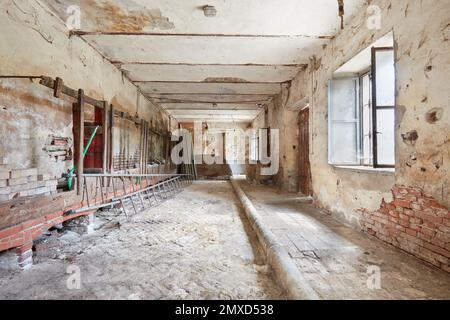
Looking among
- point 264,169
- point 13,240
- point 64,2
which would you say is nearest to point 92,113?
point 64,2

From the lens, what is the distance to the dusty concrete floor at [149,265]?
72.9 inches

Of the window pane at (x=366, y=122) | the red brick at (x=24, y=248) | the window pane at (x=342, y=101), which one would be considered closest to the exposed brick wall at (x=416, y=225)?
the window pane at (x=366, y=122)

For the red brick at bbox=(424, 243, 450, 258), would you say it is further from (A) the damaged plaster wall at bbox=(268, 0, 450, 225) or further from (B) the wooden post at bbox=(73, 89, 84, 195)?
(B) the wooden post at bbox=(73, 89, 84, 195)

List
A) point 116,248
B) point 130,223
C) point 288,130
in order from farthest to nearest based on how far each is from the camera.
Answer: point 288,130 → point 130,223 → point 116,248

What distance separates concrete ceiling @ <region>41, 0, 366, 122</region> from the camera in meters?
3.09

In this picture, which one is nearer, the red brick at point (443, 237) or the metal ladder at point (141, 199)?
the red brick at point (443, 237)

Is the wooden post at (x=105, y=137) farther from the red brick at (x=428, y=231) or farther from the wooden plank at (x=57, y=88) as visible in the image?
the red brick at (x=428, y=231)

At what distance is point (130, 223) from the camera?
12.2 feet

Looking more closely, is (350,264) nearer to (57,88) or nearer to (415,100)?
(415,100)

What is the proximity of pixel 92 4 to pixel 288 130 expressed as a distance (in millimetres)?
5328

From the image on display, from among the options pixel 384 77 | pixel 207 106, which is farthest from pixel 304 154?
pixel 207 106

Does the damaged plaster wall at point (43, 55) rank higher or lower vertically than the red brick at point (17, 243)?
higher

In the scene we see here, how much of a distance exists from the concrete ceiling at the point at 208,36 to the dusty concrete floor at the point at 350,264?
300cm

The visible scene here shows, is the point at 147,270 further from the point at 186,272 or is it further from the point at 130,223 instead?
the point at 130,223
